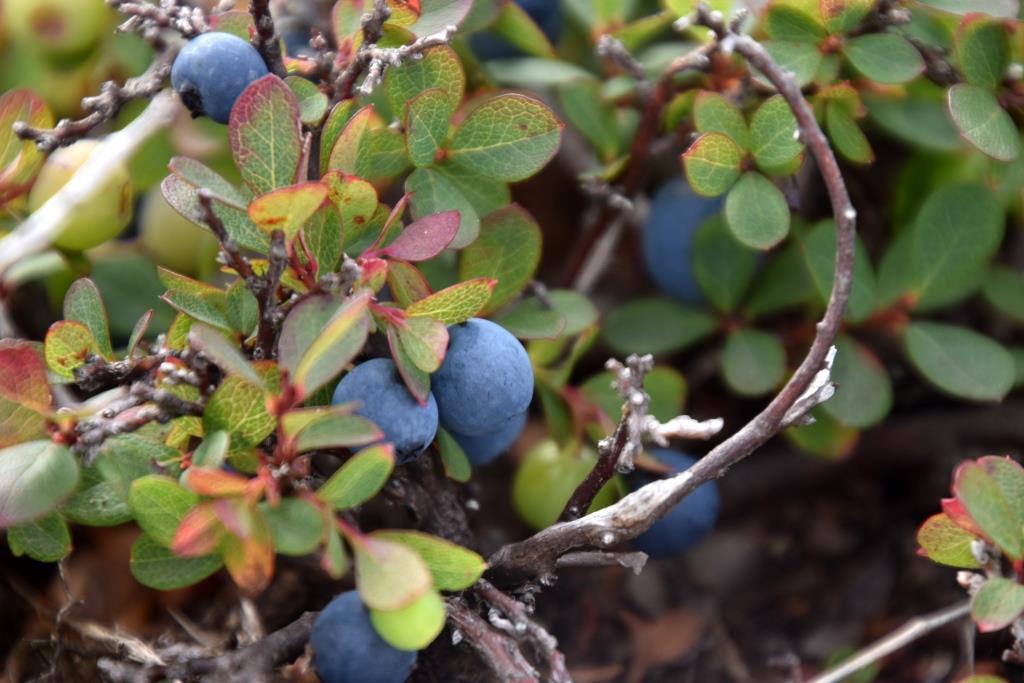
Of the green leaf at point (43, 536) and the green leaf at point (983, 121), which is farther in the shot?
the green leaf at point (983, 121)

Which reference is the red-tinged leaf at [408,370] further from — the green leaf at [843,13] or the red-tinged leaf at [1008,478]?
the green leaf at [843,13]

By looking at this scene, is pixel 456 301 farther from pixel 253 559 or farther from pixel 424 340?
pixel 253 559

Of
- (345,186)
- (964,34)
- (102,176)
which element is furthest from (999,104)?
(102,176)

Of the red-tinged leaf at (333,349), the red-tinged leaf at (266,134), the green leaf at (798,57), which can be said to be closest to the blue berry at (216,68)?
the red-tinged leaf at (266,134)

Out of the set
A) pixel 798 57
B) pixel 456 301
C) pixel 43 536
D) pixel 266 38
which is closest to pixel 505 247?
pixel 456 301

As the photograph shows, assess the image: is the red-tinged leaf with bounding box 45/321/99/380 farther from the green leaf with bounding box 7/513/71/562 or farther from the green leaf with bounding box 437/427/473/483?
the green leaf with bounding box 437/427/473/483
